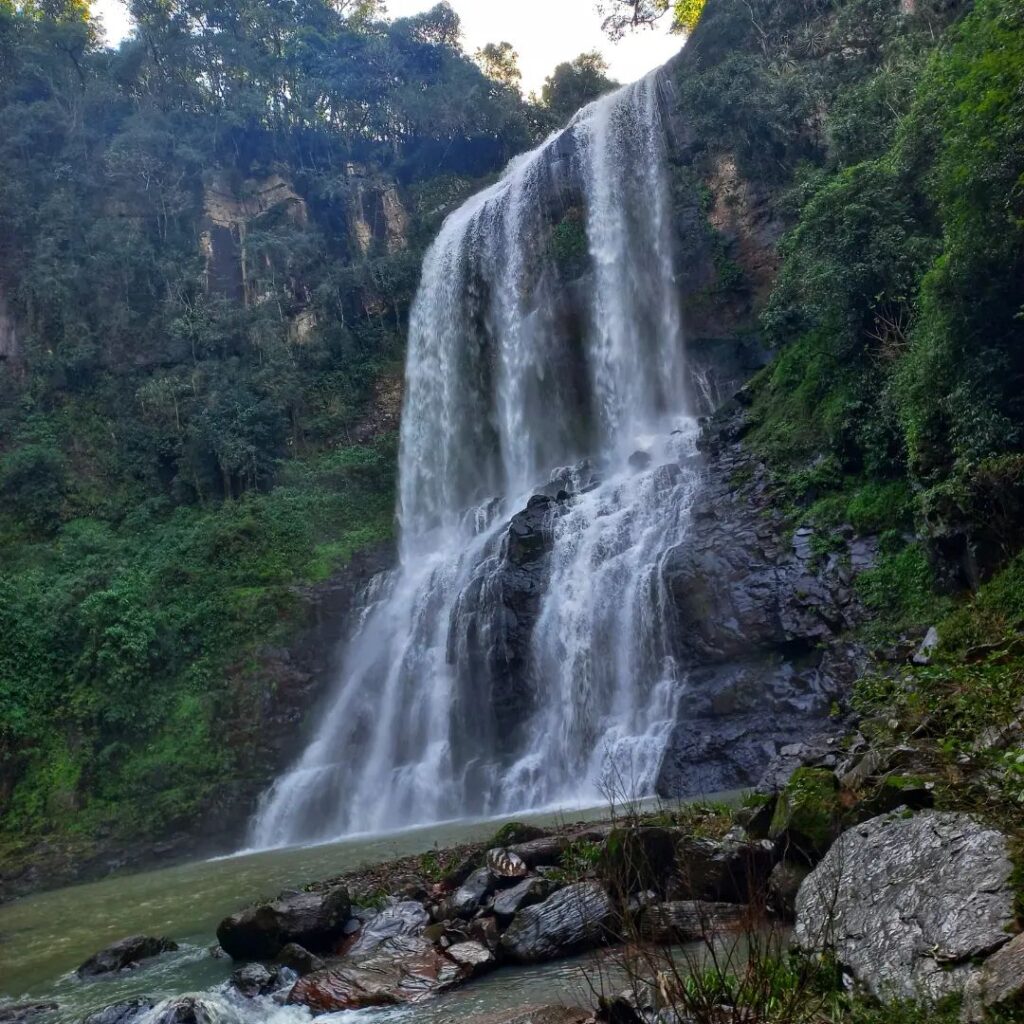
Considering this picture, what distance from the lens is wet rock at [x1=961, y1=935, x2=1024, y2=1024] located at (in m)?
2.98

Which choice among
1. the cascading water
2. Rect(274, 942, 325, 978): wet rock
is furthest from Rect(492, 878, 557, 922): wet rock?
Rect(274, 942, 325, 978): wet rock

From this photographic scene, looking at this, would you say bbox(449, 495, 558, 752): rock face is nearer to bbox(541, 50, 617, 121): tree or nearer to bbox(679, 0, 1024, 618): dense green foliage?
bbox(679, 0, 1024, 618): dense green foliage

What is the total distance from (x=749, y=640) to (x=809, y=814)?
872 centimetres

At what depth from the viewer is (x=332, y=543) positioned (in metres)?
25.3

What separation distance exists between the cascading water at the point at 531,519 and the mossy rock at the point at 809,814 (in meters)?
1.78

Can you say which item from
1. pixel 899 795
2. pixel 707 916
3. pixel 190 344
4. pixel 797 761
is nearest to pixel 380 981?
pixel 707 916

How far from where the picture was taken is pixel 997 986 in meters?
3.08

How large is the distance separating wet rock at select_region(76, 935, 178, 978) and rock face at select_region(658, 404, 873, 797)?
7101 mm

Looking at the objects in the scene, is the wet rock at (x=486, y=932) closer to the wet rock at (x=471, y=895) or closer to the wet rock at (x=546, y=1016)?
the wet rock at (x=471, y=895)

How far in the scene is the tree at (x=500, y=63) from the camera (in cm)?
4106

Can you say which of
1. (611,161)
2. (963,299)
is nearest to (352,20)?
(611,161)

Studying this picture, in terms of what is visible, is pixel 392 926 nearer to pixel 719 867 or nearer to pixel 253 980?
pixel 253 980

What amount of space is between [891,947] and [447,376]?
2514 cm

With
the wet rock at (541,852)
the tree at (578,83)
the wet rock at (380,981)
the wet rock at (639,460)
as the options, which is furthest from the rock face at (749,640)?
the tree at (578,83)
